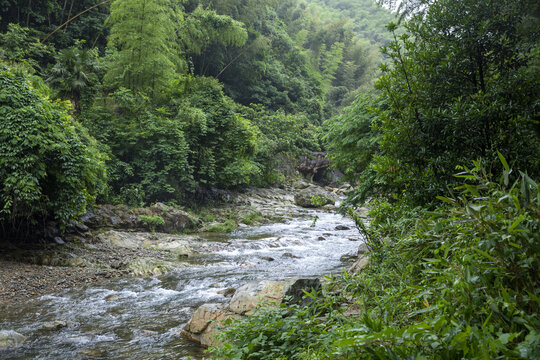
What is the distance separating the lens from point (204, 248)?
11.7m

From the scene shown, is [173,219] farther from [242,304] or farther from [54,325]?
[242,304]

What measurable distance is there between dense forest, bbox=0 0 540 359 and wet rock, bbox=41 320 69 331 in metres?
3.39

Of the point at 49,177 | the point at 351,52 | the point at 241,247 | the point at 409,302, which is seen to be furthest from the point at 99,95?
the point at 351,52

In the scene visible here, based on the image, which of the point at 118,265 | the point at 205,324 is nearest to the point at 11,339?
the point at 205,324

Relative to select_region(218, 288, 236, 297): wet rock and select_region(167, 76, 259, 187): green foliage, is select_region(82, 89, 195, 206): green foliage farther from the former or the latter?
select_region(218, 288, 236, 297): wet rock

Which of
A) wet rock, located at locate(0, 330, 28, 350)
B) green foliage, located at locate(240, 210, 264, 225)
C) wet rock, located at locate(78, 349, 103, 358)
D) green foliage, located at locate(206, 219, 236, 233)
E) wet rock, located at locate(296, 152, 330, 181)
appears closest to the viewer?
wet rock, located at locate(78, 349, 103, 358)

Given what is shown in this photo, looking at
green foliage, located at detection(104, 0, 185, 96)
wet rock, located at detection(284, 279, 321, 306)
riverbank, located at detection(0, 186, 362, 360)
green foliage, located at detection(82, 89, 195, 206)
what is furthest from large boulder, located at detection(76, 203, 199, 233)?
wet rock, located at detection(284, 279, 321, 306)

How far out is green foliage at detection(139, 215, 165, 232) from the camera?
521 inches

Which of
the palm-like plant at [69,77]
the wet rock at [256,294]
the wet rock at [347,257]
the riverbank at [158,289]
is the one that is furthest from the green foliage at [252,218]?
the wet rock at [256,294]

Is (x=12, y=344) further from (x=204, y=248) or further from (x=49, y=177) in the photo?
(x=204, y=248)

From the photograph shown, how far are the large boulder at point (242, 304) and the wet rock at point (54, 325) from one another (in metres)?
2.06

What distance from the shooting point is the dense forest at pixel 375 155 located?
1.72 metres

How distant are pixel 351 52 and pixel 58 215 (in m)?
48.2

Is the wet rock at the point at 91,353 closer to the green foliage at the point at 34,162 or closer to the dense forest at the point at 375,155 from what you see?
the dense forest at the point at 375,155
